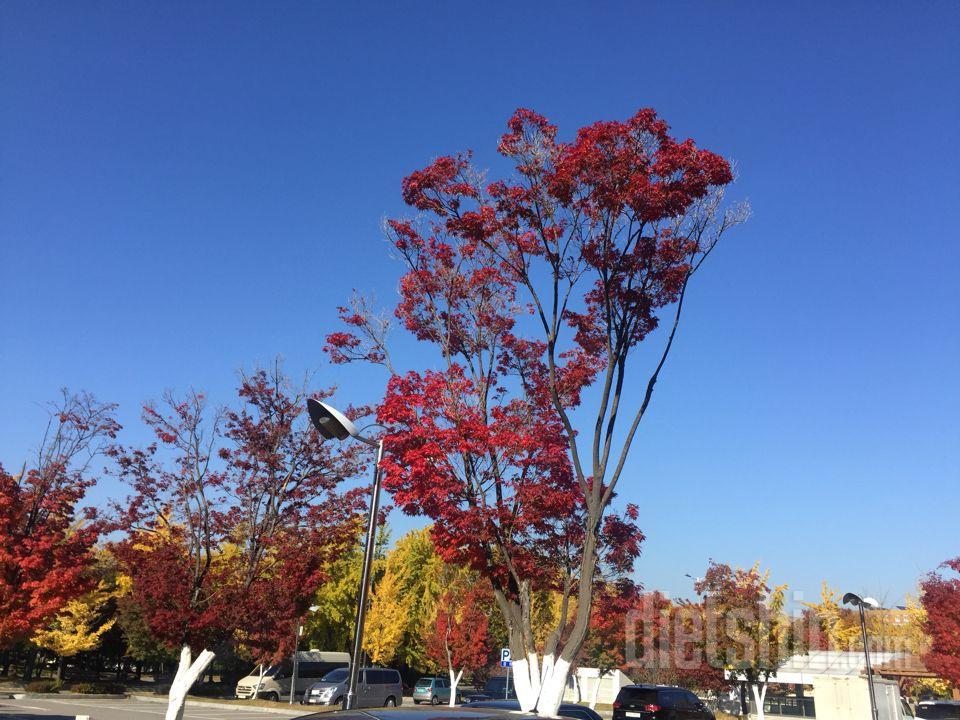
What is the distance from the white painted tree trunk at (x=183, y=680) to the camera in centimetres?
1460

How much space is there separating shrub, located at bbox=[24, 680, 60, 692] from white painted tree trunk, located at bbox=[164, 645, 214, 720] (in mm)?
25286

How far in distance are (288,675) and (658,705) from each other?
99.4 ft

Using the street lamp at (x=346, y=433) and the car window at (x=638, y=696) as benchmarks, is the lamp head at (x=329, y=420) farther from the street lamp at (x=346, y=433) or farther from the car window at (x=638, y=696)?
the car window at (x=638, y=696)

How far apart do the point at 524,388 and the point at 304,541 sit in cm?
676

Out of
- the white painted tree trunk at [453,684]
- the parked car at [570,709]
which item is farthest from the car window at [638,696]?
Result: the white painted tree trunk at [453,684]

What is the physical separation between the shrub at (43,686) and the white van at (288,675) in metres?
9.07

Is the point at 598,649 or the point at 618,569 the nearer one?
the point at 618,569

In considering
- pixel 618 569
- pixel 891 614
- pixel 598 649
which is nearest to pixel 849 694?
pixel 618 569

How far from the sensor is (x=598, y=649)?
158 ft

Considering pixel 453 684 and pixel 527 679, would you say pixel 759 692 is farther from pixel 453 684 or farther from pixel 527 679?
pixel 527 679

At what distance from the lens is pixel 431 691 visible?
1630 inches

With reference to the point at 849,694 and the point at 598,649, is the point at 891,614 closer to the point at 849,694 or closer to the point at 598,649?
the point at 598,649

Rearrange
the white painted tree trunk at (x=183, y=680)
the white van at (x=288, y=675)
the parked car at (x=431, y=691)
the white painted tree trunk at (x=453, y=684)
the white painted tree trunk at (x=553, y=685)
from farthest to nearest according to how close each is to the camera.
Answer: the parked car at (x=431, y=691), the white van at (x=288, y=675), the white painted tree trunk at (x=453, y=684), the white painted tree trunk at (x=183, y=680), the white painted tree trunk at (x=553, y=685)

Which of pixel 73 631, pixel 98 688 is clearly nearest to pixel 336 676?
pixel 98 688
